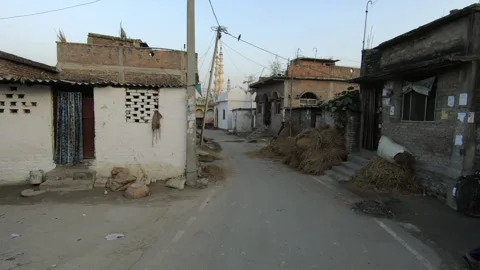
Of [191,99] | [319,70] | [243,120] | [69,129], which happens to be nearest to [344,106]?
[191,99]

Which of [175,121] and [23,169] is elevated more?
[175,121]

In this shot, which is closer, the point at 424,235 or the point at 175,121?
the point at 424,235

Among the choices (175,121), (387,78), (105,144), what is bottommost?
(105,144)

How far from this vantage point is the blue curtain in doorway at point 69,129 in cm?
828

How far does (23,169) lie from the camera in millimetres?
8109

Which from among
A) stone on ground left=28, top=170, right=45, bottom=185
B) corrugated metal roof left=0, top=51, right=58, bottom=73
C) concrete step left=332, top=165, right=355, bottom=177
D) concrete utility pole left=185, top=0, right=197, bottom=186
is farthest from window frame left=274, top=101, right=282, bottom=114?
stone on ground left=28, top=170, right=45, bottom=185

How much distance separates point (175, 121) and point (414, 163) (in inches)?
261

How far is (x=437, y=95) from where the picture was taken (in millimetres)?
7469

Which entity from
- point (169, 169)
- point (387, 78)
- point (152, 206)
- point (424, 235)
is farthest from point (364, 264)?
point (387, 78)

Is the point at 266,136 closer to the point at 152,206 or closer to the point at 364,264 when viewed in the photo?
the point at 152,206

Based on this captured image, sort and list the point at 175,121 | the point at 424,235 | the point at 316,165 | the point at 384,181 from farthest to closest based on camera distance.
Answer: the point at 316,165, the point at 175,121, the point at 384,181, the point at 424,235

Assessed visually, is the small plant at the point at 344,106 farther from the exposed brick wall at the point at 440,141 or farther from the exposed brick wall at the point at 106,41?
the exposed brick wall at the point at 106,41

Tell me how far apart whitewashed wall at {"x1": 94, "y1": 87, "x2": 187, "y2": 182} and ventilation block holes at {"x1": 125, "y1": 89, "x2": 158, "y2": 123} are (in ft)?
0.34

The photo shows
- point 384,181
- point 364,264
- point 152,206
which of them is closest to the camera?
point 364,264
